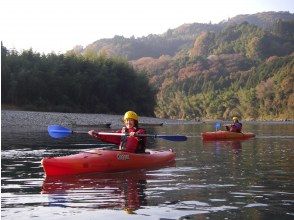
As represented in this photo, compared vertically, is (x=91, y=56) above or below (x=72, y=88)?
above

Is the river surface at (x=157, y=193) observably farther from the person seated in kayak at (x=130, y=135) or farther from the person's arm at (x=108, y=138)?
the person's arm at (x=108, y=138)

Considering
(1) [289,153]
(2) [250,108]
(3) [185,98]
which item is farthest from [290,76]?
(1) [289,153]

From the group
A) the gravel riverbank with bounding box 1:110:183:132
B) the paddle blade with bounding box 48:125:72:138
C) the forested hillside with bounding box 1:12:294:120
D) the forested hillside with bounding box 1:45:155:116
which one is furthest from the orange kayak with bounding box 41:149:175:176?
the forested hillside with bounding box 1:12:294:120

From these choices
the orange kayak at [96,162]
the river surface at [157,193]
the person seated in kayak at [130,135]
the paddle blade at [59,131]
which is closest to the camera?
the river surface at [157,193]

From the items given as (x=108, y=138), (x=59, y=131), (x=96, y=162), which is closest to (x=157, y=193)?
(x=96, y=162)

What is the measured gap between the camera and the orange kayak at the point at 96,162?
10367mm

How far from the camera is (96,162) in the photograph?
10820 mm

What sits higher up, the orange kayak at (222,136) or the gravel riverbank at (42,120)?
the gravel riverbank at (42,120)

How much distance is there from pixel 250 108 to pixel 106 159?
105870 millimetres

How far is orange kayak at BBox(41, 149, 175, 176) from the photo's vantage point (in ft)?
34.0

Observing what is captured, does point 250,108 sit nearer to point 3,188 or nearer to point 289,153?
point 289,153

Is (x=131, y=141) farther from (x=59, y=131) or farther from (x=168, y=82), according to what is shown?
(x=168, y=82)

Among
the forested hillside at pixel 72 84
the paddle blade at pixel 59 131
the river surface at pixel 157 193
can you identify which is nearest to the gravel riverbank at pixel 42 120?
the forested hillside at pixel 72 84

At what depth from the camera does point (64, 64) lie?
56156mm
